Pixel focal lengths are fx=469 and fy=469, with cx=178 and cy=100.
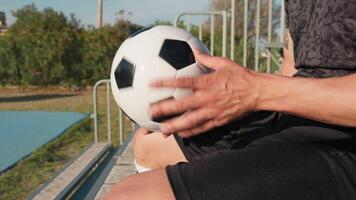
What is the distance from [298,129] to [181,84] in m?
0.32

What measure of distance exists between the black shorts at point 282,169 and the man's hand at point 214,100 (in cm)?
10

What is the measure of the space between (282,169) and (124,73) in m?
0.55

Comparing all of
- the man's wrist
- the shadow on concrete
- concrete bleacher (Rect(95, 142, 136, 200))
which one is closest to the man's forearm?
the man's wrist

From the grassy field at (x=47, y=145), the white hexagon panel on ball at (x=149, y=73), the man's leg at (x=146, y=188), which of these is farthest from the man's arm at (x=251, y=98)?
the grassy field at (x=47, y=145)

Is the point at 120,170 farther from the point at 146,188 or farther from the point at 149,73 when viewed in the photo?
the point at 146,188

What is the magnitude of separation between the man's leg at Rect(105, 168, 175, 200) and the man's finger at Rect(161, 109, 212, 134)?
0.12 metres

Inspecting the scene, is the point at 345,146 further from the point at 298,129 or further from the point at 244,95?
the point at 244,95

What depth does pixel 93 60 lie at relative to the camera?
13.9 metres

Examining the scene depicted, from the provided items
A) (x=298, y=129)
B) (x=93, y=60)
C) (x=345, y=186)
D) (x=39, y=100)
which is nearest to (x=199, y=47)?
(x=298, y=129)

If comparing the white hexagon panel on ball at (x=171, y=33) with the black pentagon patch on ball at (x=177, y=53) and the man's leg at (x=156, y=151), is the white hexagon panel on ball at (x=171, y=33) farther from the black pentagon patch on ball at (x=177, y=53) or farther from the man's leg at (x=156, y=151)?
the man's leg at (x=156, y=151)

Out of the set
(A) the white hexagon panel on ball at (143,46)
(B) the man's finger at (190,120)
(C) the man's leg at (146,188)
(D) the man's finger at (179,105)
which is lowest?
(C) the man's leg at (146,188)

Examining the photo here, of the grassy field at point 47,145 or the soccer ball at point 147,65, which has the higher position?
the soccer ball at point 147,65

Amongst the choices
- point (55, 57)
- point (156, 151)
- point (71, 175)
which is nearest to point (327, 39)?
point (156, 151)

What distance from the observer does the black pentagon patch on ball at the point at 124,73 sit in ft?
4.14
